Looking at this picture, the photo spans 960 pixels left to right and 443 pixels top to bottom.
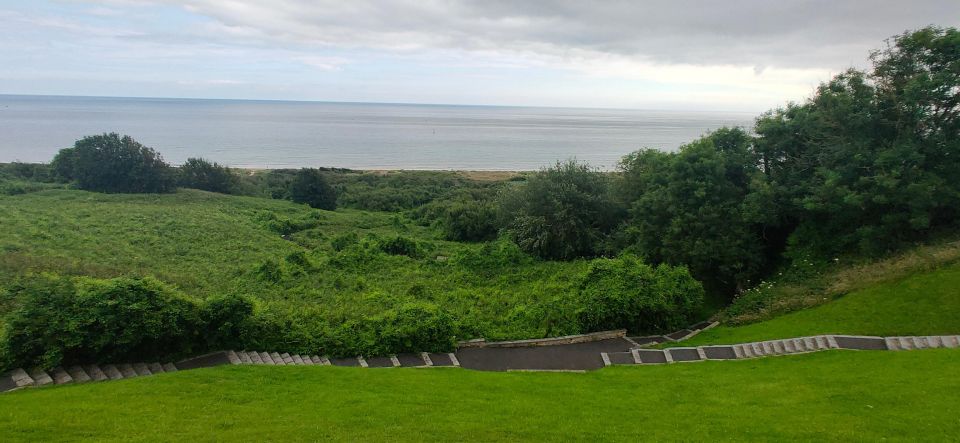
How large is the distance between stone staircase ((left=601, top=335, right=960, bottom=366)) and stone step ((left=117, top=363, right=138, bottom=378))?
44.7ft

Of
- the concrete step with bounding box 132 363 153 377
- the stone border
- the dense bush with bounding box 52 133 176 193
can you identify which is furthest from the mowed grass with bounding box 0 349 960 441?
the dense bush with bounding box 52 133 176 193

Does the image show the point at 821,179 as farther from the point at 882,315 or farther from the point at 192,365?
the point at 192,365

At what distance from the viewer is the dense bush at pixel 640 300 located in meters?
20.2

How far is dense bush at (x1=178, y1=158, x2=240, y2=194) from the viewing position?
215 feet

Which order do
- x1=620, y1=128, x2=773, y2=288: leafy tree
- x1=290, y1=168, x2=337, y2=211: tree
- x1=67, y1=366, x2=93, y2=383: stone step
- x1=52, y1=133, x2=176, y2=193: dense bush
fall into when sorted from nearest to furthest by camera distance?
x1=67, y1=366, x2=93, y2=383: stone step
x1=620, y1=128, x2=773, y2=288: leafy tree
x1=52, y1=133, x2=176, y2=193: dense bush
x1=290, y1=168, x2=337, y2=211: tree

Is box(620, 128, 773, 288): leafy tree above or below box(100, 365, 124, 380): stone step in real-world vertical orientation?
above

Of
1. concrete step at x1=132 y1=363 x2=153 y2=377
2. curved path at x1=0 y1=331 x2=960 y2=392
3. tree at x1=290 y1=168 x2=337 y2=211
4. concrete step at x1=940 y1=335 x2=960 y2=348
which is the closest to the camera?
concrete step at x1=132 y1=363 x2=153 y2=377

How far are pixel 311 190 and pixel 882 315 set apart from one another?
57.3 m

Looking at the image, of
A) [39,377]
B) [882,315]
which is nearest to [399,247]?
[39,377]

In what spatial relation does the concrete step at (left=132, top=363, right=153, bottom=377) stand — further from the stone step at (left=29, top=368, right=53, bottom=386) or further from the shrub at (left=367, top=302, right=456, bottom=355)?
the shrub at (left=367, top=302, right=456, bottom=355)

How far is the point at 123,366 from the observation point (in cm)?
1362

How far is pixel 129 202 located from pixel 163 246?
69.6 ft

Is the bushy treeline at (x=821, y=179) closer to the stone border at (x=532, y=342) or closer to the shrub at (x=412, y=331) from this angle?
the stone border at (x=532, y=342)

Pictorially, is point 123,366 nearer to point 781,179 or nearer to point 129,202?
point 781,179
